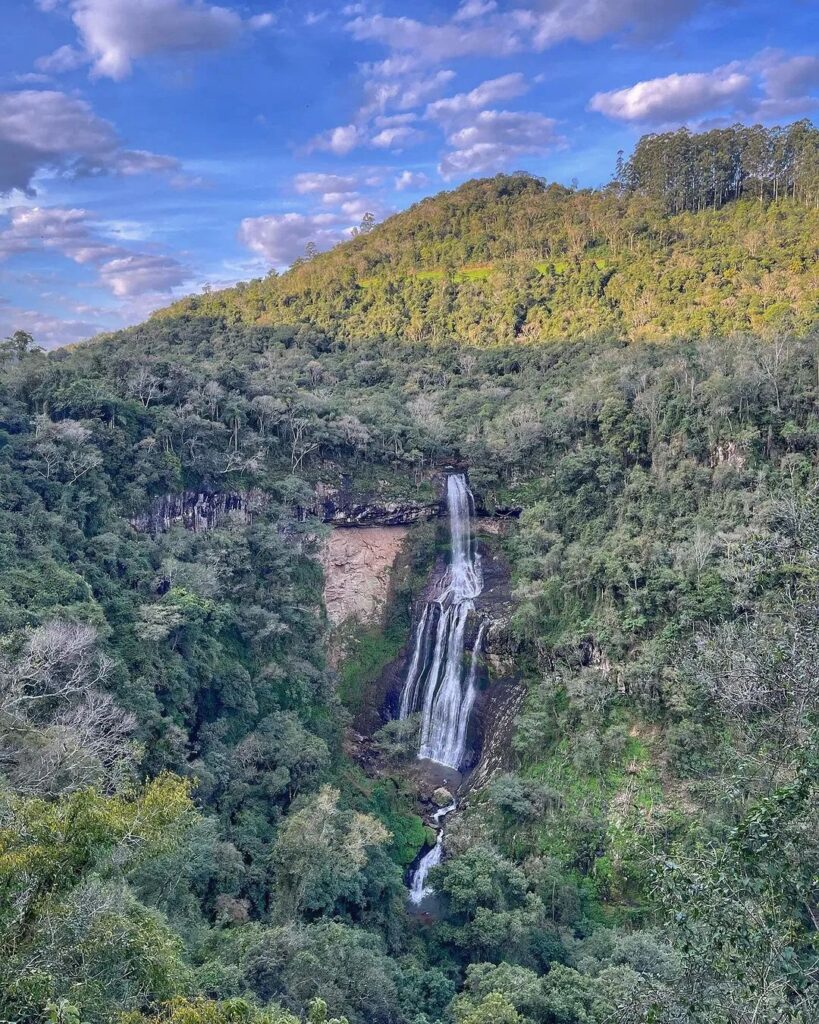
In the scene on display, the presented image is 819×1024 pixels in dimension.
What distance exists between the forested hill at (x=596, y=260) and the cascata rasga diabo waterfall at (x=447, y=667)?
48.4 feet

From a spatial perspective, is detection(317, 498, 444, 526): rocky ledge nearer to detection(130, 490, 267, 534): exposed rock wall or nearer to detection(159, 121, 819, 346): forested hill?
detection(130, 490, 267, 534): exposed rock wall

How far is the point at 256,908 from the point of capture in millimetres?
15406

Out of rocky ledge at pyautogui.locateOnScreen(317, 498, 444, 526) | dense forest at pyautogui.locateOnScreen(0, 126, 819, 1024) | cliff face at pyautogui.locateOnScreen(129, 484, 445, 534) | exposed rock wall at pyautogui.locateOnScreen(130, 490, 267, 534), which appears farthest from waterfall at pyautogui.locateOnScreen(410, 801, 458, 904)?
exposed rock wall at pyautogui.locateOnScreen(130, 490, 267, 534)

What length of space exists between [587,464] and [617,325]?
44.2 ft

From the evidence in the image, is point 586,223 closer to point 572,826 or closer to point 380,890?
point 572,826

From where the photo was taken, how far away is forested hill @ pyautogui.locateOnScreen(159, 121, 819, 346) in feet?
107

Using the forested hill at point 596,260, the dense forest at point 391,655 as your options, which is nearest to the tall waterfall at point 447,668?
the dense forest at point 391,655

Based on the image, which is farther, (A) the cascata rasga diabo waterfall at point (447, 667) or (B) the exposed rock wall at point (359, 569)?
(B) the exposed rock wall at point (359, 569)

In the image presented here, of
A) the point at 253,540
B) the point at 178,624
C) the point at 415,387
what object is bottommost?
the point at 178,624

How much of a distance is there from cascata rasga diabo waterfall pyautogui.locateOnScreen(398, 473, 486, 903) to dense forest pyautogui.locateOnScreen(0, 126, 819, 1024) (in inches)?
55.0

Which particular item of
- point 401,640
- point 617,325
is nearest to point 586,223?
point 617,325

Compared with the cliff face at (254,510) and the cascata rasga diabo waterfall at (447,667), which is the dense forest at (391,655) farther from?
the cascata rasga diabo waterfall at (447,667)

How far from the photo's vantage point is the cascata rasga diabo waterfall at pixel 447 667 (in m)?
24.2

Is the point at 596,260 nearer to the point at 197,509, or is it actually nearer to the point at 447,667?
the point at 447,667
